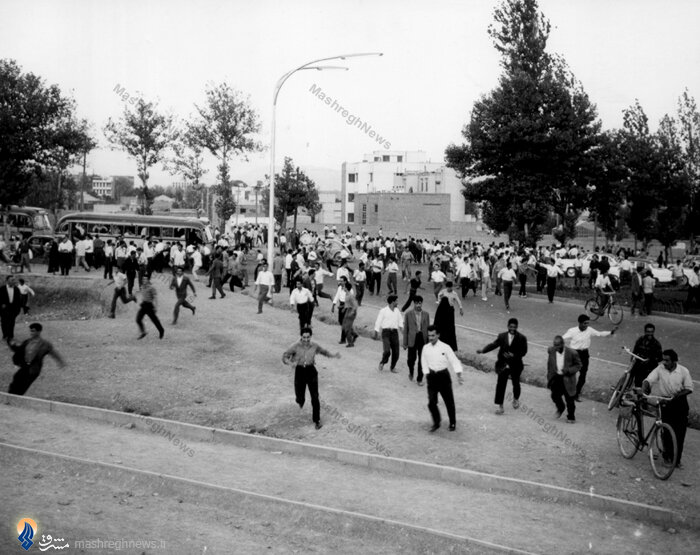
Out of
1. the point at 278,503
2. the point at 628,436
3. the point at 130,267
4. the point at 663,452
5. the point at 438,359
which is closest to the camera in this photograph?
the point at 278,503

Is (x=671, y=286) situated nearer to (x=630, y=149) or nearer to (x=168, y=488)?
(x=630, y=149)

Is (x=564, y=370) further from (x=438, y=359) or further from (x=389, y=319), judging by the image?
(x=389, y=319)

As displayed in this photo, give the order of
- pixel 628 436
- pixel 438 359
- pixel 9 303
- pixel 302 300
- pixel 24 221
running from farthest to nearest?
pixel 24 221
pixel 302 300
pixel 9 303
pixel 438 359
pixel 628 436

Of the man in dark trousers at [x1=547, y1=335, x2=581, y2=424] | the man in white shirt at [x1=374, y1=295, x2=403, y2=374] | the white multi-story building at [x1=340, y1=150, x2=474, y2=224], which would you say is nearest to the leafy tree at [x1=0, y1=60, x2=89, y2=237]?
the man in white shirt at [x1=374, y1=295, x2=403, y2=374]

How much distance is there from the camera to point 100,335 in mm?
17922

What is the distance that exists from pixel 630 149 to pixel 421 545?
42.1 m

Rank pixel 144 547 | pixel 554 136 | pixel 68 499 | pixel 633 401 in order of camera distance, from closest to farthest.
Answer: pixel 144 547 < pixel 68 499 < pixel 633 401 < pixel 554 136

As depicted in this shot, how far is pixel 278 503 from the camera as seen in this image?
838cm

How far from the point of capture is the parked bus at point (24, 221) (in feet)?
138

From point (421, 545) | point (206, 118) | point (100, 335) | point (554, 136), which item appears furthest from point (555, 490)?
point (206, 118)

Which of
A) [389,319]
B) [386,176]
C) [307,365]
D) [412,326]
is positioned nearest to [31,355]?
[307,365]

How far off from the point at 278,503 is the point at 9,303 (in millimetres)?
11012

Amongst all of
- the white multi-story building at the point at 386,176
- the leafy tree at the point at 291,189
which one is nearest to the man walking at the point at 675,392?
the leafy tree at the point at 291,189

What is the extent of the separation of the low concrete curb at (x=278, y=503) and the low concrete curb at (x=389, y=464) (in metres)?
1.72
